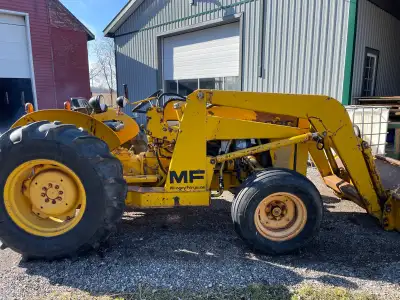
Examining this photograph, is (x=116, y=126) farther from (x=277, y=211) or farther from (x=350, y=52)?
(x=350, y=52)

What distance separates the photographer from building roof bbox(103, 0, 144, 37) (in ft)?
40.3

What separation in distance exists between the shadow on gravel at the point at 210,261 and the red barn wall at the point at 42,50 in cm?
1032

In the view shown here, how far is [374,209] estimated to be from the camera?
3559 mm

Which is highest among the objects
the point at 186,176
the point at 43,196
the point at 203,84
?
the point at 203,84

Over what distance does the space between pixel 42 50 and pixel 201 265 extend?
12055 mm

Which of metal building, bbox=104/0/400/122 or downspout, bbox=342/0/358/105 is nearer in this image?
downspout, bbox=342/0/358/105

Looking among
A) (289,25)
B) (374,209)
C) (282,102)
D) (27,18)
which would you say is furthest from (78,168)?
(27,18)

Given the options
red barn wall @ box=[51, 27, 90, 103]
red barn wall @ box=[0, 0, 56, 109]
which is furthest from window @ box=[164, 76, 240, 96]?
red barn wall @ box=[0, 0, 56, 109]

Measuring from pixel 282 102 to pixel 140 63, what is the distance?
10.4m

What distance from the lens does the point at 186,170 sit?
128 inches

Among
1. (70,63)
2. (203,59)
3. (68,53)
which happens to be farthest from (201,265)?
(68,53)

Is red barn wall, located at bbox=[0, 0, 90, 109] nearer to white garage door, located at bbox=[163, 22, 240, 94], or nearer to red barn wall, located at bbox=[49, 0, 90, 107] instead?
red barn wall, located at bbox=[49, 0, 90, 107]

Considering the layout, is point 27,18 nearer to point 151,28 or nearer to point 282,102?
point 151,28

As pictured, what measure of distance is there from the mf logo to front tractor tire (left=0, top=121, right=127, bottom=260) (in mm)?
510
